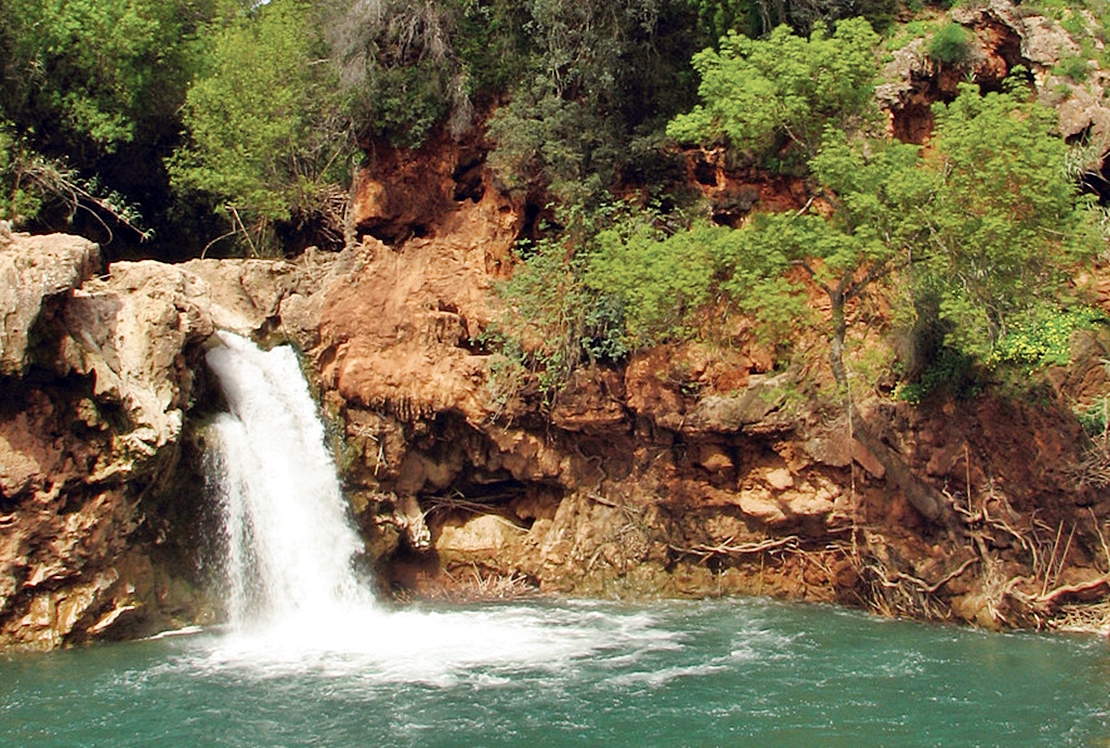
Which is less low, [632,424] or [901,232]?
[901,232]

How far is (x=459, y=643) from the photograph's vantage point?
1512 centimetres

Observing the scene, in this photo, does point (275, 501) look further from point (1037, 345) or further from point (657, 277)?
point (1037, 345)

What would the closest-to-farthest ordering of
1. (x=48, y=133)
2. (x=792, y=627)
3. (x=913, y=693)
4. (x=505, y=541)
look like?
(x=913, y=693), (x=792, y=627), (x=505, y=541), (x=48, y=133)

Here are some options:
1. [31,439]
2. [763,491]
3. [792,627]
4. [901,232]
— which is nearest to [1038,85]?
[901,232]

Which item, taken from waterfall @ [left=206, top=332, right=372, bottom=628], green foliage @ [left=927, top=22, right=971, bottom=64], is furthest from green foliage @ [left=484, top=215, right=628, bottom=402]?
green foliage @ [left=927, top=22, right=971, bottom=64]

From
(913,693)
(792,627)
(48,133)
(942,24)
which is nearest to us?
(913,693)

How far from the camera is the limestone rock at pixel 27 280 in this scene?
14.8 metres

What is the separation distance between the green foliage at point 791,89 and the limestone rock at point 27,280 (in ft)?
28.3

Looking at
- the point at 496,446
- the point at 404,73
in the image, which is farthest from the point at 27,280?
the point at 404,73

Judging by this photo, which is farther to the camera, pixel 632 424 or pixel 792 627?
pixel 632 424

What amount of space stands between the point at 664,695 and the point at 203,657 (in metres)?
5.96

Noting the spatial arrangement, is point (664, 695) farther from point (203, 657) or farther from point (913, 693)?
point (203, 657)

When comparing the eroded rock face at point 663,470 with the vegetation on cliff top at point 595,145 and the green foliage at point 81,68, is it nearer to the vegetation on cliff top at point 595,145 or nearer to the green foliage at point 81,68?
the vegetation on cliff top at point 595,145

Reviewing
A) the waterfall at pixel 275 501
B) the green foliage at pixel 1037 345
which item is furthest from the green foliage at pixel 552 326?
the green foliage at pixel 1037 345
